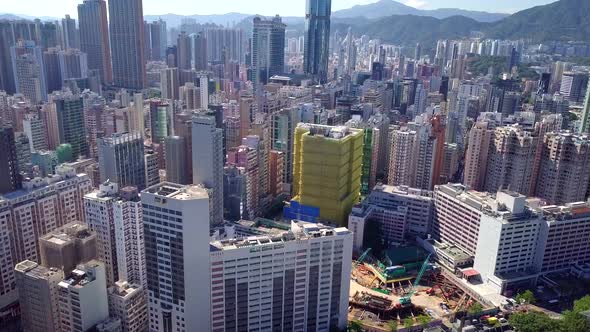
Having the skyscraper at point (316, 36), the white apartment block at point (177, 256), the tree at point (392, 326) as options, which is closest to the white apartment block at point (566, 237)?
the tree at point (392, 326)

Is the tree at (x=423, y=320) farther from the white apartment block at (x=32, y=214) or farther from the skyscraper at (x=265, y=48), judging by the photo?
the skyscraper at (x=265, y=48)

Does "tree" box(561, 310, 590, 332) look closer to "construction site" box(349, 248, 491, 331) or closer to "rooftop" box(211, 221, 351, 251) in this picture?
"construction site" box(349, 248, 491, 331)

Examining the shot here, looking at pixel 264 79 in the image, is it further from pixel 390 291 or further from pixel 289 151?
pixel 390 291

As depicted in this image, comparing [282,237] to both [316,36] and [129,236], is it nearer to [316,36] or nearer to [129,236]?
[129,236]

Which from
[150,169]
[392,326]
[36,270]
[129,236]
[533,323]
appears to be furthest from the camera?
[150,169]

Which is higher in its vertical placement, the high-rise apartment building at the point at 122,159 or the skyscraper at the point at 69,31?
the skyscraper at the point at 69,31

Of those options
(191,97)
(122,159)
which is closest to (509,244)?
(122,159)

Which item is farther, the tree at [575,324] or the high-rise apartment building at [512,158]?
the high-rise apartment building at [512,158]
